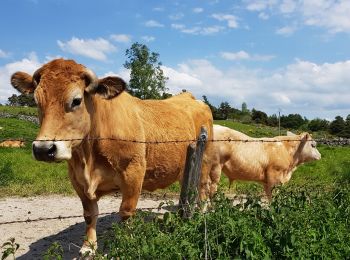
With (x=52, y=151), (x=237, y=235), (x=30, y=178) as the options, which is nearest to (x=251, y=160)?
(x=30, y=178)

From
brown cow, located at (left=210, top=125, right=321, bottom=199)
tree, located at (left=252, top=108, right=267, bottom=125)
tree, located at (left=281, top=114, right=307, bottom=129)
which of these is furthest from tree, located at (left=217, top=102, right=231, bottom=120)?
brown cow, located at (left=210, top=125, right=321, bottom=199)

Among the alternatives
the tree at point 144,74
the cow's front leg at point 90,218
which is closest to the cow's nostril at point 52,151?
the cow's front leg at point 90,218

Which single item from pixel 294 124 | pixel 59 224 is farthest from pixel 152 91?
pixel 59 224

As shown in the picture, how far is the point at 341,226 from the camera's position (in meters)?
5.11

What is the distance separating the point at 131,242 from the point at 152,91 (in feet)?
211

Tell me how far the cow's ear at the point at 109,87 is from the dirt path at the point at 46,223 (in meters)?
2.30

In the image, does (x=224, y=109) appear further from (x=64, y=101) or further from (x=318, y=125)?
(x=64, y=101)

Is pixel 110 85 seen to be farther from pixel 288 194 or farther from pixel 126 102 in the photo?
pixel 288 194

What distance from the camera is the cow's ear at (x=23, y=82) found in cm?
583

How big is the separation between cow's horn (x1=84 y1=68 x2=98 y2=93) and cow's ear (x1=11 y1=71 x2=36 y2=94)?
787 millimetres

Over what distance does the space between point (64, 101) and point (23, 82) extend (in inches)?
39.5

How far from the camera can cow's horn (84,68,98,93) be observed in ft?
18.0

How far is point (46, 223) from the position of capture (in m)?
8.88

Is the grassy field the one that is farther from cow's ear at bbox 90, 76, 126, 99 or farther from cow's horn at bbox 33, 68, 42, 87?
cow's horn at bbox 33, 68, 42, 87
